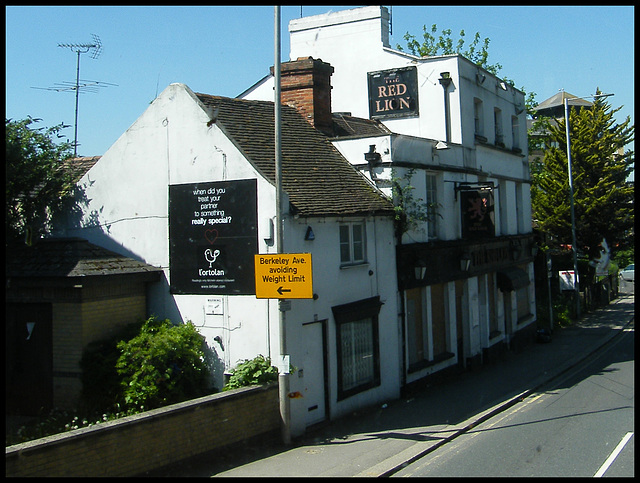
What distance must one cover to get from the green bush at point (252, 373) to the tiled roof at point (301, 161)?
9.55 feet

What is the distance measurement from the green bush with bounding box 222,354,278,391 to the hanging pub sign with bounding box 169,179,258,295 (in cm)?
139

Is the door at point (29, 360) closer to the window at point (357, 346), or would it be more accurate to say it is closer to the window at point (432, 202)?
the window at point (357, 346)

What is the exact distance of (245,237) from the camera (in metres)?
13.1

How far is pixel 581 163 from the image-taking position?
33.5 m

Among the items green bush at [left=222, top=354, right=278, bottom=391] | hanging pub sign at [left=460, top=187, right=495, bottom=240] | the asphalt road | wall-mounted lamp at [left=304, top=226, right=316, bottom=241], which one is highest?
hanging pub sign at [left=460, top=187, right=495, bottom=240]

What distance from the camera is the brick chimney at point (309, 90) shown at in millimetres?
17812

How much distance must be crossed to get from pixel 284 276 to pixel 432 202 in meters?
7.54

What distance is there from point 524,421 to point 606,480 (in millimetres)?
4673

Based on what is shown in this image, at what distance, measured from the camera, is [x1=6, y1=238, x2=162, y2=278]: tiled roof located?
1268 centimetres

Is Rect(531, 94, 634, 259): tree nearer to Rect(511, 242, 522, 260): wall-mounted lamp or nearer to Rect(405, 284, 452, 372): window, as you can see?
Rect(511, 242, 522, 260): wall-mounted lamp

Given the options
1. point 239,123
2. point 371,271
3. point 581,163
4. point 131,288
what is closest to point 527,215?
point 581,163

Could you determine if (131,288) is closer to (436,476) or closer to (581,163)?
(436,476)

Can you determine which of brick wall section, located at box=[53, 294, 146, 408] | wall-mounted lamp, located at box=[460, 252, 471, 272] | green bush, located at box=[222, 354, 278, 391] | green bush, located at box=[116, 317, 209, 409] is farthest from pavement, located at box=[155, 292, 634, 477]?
brick wall section, located at box=[53, 294, 146, 408]

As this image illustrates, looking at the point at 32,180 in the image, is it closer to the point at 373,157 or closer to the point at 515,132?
the point at 373,157
